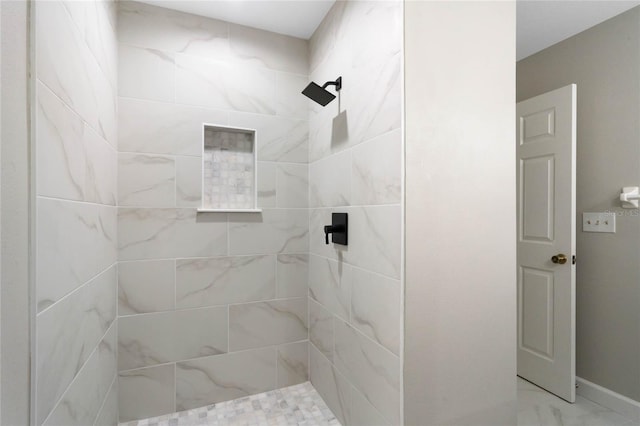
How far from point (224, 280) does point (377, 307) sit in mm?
877

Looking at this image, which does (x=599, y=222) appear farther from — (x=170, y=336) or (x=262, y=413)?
(x=170, y=336)

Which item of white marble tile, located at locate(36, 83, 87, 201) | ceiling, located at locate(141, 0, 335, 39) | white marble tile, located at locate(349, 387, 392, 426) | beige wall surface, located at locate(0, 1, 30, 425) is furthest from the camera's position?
ceiling, located at locate(141, 0, 335, 39)

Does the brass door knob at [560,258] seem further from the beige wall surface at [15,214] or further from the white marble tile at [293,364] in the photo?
the beige wall surface at [15,214]

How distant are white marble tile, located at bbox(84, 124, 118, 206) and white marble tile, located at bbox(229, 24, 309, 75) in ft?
2.70

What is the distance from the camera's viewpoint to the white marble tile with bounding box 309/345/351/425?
4.93ft

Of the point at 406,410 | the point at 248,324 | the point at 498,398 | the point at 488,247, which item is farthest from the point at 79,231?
the point at 498,398

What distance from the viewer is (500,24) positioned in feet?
4.07

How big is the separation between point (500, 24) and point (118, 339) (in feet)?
7.13

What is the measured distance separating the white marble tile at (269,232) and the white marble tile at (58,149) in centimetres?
79

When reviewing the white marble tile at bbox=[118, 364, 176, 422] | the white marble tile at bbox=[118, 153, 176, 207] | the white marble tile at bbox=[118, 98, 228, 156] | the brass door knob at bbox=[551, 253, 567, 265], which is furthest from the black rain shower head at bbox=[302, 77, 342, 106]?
the brass door knob at bbox=[551, 253, 567, 265]

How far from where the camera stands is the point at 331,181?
5.36ft

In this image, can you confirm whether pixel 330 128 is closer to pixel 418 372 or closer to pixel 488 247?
pixel 488 247

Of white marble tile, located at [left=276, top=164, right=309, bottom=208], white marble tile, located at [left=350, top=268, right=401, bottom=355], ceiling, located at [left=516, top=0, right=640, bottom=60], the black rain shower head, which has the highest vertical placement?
ceiling, located at [left=516, top=0, right=640, bottom=60]

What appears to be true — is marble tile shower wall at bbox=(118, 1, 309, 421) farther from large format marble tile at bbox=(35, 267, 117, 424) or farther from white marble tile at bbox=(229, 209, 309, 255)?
large format marble tile at bbox=(35, 267, 117, 424)
